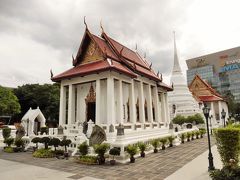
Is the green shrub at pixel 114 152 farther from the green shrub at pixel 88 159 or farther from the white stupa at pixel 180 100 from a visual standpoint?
the white stupa at pixel 180 100

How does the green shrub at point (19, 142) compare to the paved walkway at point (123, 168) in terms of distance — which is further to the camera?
the green shrub at point (19, 142)

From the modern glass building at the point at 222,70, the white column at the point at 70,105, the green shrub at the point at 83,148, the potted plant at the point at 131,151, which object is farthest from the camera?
the modern glass building at the point at 222,70

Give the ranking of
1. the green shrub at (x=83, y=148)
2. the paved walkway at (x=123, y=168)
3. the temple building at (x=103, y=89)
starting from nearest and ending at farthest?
the paved walkway at (x=123, y=168)
the green shrub at (x=83, y=148)
the temple building at (x=103, y=89)

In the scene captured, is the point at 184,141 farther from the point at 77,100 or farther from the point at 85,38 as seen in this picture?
the point at 85,38

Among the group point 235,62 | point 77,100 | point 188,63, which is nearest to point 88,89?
point 77,100

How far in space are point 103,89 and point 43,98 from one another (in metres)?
28.8

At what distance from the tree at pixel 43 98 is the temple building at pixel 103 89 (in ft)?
81.2

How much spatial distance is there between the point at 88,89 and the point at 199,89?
34.8 m

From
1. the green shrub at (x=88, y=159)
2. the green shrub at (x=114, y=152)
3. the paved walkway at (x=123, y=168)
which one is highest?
the green shrub at (x=114, y=152)

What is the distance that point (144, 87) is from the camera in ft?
76.2

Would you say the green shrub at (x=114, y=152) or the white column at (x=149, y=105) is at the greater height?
the white column at (x=149, y=105)

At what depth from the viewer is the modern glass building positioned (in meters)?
97.8

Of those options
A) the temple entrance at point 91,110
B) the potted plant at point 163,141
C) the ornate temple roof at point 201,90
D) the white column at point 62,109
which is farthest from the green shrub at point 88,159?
the ornate temple roof at point 201,90

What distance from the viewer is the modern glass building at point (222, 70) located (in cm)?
9781
